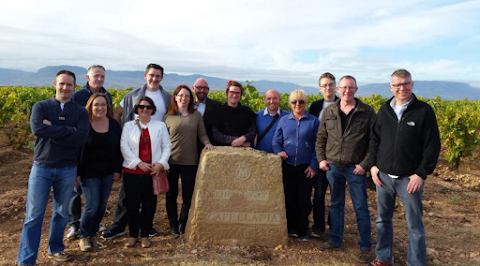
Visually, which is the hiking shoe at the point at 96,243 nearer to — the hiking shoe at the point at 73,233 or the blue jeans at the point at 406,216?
the hiking shoe at the point at 73,233

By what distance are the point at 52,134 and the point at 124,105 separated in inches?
54.6

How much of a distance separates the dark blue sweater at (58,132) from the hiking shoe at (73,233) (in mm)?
1327

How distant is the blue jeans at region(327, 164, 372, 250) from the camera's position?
4125mm

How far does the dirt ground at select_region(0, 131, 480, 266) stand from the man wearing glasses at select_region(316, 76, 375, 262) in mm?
624

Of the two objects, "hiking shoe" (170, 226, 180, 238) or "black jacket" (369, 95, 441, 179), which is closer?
"black jacket" (369, 95, 441, 179)

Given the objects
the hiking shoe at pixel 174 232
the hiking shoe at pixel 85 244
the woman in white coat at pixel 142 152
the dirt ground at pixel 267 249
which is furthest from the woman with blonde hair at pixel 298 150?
the hiking shoe at pixel 85 244

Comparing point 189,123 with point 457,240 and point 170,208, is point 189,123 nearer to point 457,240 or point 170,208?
point 170,208

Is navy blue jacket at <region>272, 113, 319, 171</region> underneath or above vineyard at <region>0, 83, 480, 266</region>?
above

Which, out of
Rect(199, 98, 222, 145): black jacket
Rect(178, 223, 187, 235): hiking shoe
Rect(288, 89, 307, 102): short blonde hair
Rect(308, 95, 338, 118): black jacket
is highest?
Rect(288, 89, 307, 102): short blonde hair

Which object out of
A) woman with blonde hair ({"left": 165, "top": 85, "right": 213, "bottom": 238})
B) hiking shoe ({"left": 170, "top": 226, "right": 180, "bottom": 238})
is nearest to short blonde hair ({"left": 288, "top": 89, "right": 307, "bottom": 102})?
woman with blonde hair ({"left": 165, "top": 85, "right": 213, "bottom": 238})

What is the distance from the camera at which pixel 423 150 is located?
3.40 metres

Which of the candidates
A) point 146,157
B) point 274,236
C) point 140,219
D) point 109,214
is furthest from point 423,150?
point 109,214

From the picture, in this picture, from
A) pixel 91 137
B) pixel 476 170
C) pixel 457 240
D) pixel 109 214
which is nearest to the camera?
pixel 91 137

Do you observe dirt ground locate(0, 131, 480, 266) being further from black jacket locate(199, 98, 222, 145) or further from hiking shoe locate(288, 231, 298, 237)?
black jacket locate(199, 98, 222, 145)
